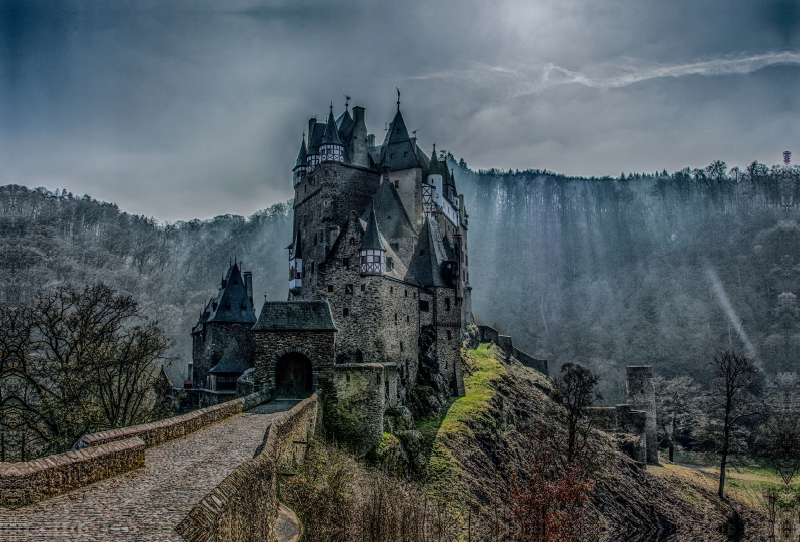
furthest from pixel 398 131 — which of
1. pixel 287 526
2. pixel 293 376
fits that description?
pixel 287 526

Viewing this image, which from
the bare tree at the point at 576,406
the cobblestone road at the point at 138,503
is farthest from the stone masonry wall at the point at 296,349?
the bare tree at the point at 576,406

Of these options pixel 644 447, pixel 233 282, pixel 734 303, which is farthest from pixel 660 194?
pixel 233 282

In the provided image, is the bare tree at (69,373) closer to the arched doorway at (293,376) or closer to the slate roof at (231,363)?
the arched doorway at (293,376)

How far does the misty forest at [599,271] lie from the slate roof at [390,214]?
1584cm

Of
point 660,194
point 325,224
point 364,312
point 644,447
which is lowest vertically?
point 644,447

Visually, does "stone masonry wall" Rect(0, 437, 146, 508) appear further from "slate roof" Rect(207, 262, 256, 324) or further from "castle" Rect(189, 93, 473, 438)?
"slate roof" Rect(207, 262, 256, 324)

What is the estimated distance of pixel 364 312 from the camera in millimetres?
30328

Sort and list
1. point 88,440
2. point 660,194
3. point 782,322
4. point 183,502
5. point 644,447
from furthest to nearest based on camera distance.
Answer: point 660,194, point 782,322, point 644,447, point 88,440, point 183,502

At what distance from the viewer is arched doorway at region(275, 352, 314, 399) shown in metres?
25.9

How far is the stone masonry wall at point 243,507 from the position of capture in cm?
749

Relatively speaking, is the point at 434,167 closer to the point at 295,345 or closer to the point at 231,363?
the point at 231,363

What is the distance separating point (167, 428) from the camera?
14.6 meters

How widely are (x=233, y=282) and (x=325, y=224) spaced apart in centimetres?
691

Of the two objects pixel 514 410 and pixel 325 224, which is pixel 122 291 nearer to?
pixel 325 224
